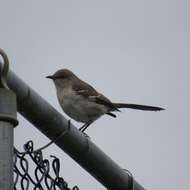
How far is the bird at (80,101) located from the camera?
7.83 m

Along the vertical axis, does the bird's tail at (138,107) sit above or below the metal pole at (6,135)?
below

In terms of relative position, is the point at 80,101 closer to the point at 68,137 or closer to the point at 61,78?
the point at 61,78

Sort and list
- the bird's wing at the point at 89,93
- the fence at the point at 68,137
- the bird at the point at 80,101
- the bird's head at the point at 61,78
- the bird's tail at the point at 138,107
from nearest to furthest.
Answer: the fence at the point at 68,137 → the bird's tail at the point at 138,107 → the bird at the point at 80,101 → the bird's wing at the point at 89,93 → the bird's head at the point at 61,78

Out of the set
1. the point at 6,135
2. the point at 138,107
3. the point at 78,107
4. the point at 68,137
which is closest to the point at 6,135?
the point at 6,135

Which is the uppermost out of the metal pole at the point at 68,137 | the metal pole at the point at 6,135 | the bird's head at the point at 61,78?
the metal pole at the point at 6,135

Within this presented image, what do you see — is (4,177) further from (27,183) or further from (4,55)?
(27,183)

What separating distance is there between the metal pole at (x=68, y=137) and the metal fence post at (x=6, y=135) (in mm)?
451

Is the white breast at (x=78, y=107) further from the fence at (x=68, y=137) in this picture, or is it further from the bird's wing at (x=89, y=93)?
the fence at (x=68, y=137)

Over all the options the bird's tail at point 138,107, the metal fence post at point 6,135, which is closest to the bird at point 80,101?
the bird's tail at point 138,107

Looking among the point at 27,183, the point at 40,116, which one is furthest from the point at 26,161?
the point at 40,116

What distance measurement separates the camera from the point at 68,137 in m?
2.94

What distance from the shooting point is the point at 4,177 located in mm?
1904

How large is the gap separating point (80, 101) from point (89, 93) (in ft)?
0.98

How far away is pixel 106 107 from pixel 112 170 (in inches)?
194
